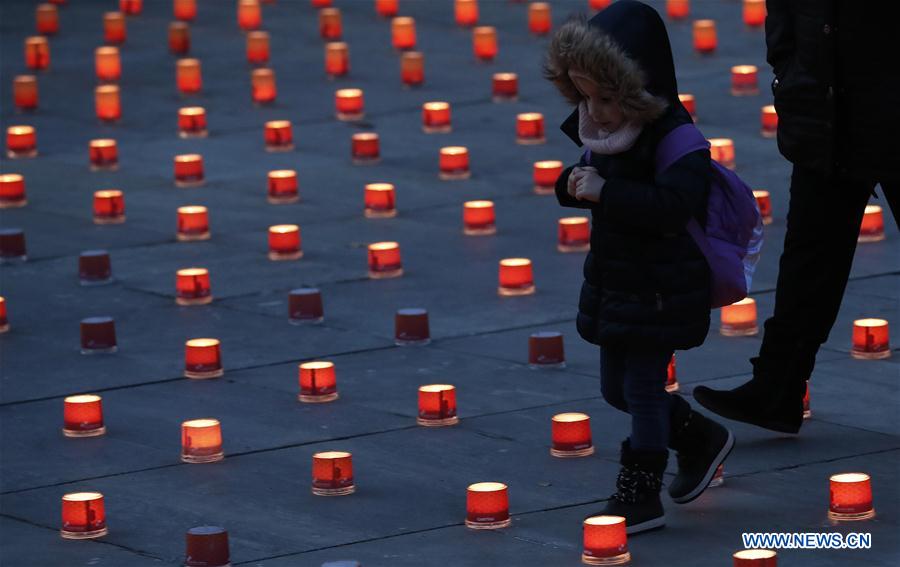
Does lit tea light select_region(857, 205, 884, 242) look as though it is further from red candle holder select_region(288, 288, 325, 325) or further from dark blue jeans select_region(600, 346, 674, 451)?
dark blue jeans select_region(600, 346, 674, 451)

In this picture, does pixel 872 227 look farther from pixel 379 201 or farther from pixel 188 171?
pixel 188 171

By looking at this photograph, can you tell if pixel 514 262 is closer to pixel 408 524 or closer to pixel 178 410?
pixel 178 410

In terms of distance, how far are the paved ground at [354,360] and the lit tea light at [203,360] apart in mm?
114

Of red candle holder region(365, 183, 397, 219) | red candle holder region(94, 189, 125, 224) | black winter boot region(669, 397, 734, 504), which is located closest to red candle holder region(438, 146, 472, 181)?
red candle holder region(365, 183, 397, 219)

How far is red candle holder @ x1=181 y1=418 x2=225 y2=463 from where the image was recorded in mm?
6582

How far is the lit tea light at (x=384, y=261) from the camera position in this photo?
9039 mm

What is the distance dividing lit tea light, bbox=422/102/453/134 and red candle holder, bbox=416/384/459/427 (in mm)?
5278

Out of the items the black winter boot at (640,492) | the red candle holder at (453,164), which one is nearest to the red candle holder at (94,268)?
the red candle holder at (453,164)

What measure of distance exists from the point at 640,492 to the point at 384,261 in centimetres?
349

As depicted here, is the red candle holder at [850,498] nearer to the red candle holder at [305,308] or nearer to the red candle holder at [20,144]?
the red candle holder at [305,308]

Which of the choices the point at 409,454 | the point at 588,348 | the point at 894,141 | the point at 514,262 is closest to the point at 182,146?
the point at 514,262

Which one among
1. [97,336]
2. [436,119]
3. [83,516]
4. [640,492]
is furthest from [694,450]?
[436,119]

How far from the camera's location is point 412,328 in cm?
798

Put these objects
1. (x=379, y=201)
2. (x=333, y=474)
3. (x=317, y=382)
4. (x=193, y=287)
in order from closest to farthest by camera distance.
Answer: (x=333, y=474) → (x=317, y=382) → (x=193, y=287) → (x=379, y=201)
